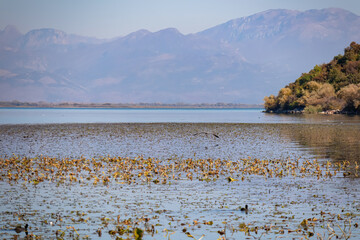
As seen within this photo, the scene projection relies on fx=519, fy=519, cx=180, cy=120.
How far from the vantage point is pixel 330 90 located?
152 meters

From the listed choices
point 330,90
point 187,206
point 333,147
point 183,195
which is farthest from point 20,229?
point 330,90

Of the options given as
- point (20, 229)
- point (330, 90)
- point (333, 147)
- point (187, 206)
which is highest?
point (330, 90)

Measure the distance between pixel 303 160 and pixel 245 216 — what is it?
58.1ft

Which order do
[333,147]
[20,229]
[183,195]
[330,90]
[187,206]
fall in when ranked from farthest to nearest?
1. [330,90]
2. [333,147]
3. [183,195]
4. [187,206]
5. [20,229]

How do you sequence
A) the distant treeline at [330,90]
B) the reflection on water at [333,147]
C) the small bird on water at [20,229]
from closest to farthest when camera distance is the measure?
the small bird on water at [20,229] → the reflection on water at [333,147] → the distant treeline at [330,90]

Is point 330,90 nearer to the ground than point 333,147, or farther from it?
farther from it

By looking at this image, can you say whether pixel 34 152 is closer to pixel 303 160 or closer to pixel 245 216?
pixel 303 160

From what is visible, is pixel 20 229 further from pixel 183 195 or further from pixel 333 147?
pixel 333 147

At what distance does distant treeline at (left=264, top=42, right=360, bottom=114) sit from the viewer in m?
138

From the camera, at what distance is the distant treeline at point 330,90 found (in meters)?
138

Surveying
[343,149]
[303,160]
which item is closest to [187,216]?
[303,160]

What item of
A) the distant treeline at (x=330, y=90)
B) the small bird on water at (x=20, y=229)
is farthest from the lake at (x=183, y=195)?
the distant treeline at (x=330, y=90)

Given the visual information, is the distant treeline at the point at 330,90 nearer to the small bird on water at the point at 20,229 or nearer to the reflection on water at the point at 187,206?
the reflection on water at the point at 187,206

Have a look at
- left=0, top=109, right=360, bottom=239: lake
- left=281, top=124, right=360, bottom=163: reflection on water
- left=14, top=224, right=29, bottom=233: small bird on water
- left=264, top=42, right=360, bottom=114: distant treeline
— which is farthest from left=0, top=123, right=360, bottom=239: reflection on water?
left=264, top=42, right=360, bottom=114: distant treeline
